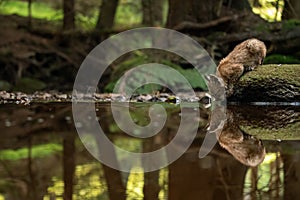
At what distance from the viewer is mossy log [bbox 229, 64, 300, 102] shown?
7457 mm

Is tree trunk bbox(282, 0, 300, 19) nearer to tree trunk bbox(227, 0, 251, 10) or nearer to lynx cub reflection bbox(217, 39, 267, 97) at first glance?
tree trunk bbox(227, 0, 251, 10)

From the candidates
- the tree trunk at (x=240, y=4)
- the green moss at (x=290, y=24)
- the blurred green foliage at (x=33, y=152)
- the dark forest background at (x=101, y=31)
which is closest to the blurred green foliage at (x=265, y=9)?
the dark forest background at (x=101, y=31)

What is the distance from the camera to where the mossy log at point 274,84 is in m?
7.46

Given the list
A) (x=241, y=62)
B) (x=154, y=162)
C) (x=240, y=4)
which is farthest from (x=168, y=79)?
(x=154, y=162)

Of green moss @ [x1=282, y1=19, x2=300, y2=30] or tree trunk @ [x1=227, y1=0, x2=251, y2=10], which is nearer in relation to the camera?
green moss @ [x1=282, y1=19, x2=300, y2=30]

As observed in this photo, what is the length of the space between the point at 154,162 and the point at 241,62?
451 centimetres

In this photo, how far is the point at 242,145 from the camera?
4008mm

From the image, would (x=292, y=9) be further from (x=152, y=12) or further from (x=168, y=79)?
(x=152, y=12)

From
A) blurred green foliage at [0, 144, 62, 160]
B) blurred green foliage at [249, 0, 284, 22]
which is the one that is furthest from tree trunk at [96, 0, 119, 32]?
blurred green foliage at [0, 144, 62, 160]

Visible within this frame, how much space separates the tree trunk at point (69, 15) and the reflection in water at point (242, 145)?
976cm

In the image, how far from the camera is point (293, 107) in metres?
6.97

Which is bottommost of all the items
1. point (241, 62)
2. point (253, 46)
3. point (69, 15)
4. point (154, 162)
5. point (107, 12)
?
point (154, 162)

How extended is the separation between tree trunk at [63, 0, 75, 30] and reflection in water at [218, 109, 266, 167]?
9762 mm

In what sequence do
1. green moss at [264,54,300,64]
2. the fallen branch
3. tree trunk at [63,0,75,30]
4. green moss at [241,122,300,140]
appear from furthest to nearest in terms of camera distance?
tree trunk at [63,0,75,30], the fallen branch, green moss at [264,54,300,64], green moss at [241,122,300,140]
